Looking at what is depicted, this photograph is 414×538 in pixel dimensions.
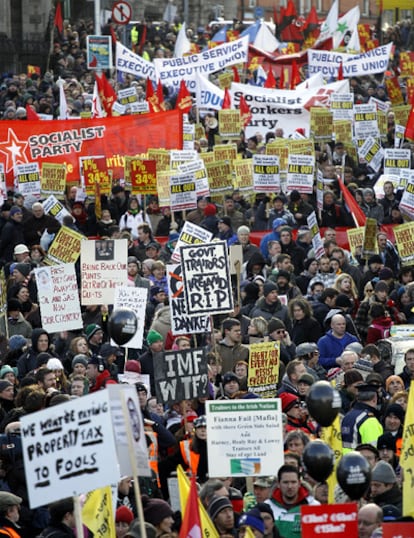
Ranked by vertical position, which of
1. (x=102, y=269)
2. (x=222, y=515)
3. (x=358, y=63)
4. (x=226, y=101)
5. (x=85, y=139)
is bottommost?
(x=222, y=515)

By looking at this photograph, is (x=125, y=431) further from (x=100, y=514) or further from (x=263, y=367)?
(x=263, y=367)

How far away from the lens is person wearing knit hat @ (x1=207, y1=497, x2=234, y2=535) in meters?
10.1

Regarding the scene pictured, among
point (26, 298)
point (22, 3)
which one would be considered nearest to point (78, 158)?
point (26, 298)

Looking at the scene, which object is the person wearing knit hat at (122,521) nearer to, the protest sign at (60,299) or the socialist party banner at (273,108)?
the protest sign at (60,299)

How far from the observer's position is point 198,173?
21.8 metres

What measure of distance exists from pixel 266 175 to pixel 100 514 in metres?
12.9

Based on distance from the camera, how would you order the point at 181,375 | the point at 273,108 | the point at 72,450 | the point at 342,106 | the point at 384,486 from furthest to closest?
the point at 273,108 < the point at 342,106 < the point at 181,375 < the point at 384,486 < the point at 72,450

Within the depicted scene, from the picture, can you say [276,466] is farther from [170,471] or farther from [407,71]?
[407,71]

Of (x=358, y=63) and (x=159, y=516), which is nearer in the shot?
(x=159, y=516)

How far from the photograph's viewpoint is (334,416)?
10.1m

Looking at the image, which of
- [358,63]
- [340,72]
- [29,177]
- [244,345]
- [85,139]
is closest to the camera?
[244,345]

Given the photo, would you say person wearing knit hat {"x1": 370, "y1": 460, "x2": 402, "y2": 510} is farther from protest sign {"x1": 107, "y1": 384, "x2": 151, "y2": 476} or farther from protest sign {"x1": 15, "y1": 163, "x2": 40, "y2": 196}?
protest sign {"x1": 15, "y1": 163, "x2": 40, "y2": 196}

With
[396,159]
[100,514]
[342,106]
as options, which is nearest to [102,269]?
[396,159]

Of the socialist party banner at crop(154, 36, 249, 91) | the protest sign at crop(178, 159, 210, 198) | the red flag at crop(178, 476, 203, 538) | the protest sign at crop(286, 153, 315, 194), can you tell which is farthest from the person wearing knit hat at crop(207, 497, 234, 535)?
the socialist party banner at crop(154, 36, 249, 91)
